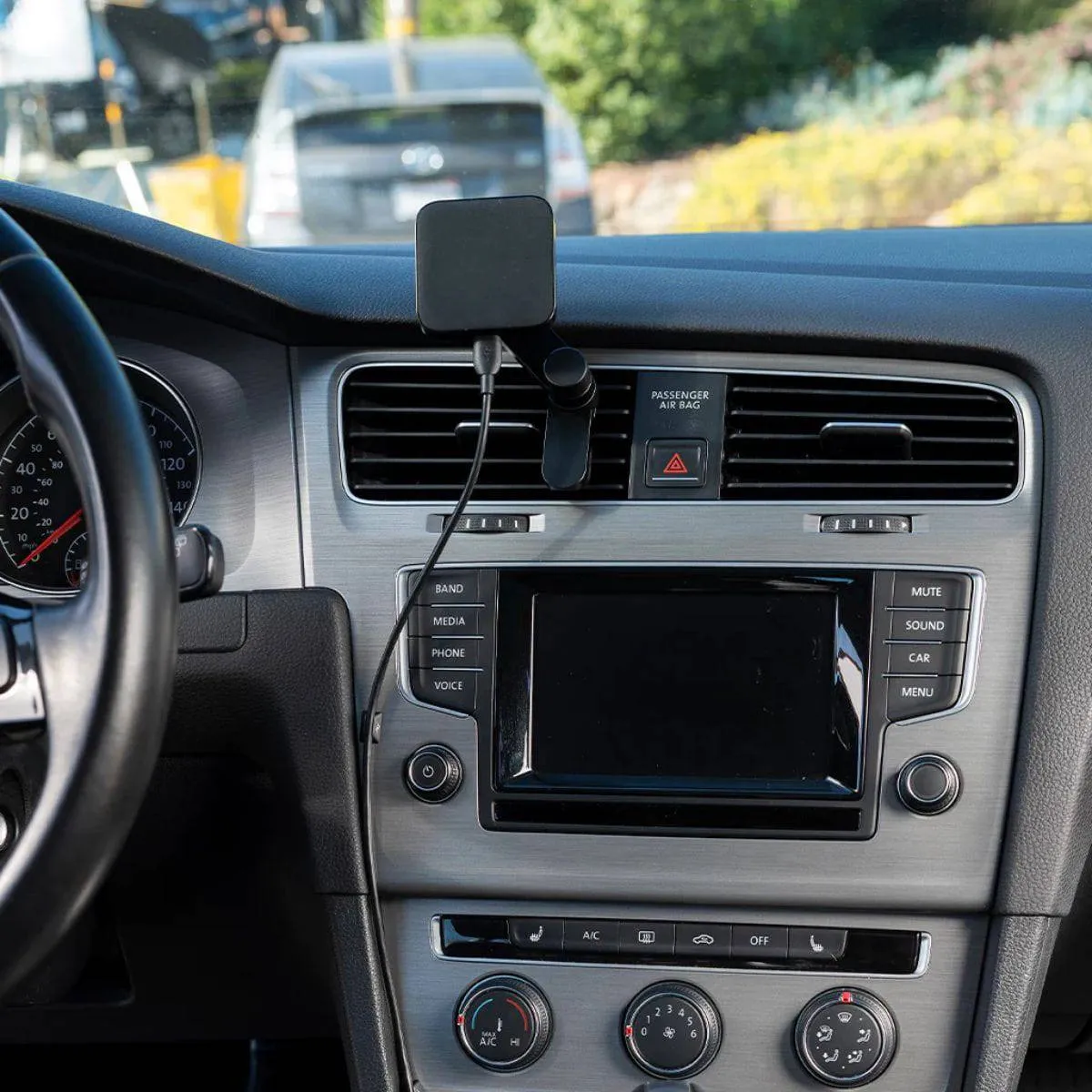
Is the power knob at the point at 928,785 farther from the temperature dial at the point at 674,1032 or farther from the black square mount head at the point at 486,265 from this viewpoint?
the black square mount head at the point at 486,265

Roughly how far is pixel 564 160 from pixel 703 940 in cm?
438

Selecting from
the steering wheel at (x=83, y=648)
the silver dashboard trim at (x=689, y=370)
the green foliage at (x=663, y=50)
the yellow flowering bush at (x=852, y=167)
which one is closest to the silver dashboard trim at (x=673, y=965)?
the silver dashboard trim at (x=689, y=370)

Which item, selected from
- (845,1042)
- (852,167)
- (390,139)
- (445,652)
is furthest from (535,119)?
(845,1042)

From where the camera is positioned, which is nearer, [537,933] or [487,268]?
[487,268]

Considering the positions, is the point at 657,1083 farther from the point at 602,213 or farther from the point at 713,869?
the point at 602,213

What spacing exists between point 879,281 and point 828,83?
352 cm

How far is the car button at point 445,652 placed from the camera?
1771mm

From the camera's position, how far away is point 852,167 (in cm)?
492

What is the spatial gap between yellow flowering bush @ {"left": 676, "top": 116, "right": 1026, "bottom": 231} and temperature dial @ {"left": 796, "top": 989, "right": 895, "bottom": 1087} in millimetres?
2548

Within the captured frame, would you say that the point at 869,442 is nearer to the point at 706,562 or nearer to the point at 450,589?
the point at 706,562

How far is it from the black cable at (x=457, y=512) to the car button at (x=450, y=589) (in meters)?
0.02

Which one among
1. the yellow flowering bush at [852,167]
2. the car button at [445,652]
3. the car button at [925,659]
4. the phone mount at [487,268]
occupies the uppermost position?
the phone mount at [487,268]

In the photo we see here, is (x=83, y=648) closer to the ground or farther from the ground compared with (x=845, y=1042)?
farther from the ground

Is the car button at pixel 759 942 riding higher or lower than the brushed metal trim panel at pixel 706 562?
lower
